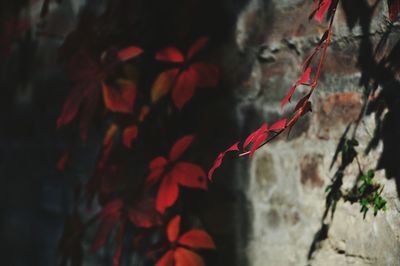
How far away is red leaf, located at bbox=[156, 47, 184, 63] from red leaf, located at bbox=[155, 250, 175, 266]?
0.53 metres

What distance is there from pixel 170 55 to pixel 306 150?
1.62 feet

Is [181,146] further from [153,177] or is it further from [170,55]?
[170,55]

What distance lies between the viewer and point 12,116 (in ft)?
8.11

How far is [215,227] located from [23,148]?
1.05 meters

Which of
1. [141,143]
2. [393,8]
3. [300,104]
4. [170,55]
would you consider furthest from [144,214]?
[393,8]

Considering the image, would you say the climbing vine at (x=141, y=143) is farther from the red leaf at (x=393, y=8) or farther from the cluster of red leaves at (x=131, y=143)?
the red leaf at (x=393, y=8)

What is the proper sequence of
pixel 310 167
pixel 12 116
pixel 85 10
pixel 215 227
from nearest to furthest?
pixel 310 167 < pixel 215 227 < pixel 85 10 < pixel 12 116

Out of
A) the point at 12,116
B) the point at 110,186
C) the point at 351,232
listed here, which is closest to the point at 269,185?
the point at 351,232

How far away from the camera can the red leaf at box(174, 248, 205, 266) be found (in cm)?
161

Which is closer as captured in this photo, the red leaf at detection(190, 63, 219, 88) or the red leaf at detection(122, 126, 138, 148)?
the red leaf at detection(190, 63, 219, 88)

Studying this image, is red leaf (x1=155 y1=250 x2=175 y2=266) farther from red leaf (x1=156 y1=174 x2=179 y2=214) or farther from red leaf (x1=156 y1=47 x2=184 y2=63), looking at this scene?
red leaf (x1=156 y1=47 x2=184 y2=63)

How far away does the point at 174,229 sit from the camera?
65.9 inches

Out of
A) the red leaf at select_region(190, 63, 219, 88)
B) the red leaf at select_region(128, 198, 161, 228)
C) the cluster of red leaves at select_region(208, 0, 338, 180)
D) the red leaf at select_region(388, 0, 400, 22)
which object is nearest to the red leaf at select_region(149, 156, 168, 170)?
the red leaf at select_region(128, 198, 161, 228)

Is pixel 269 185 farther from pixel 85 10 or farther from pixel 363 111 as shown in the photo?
pixel 85 10
